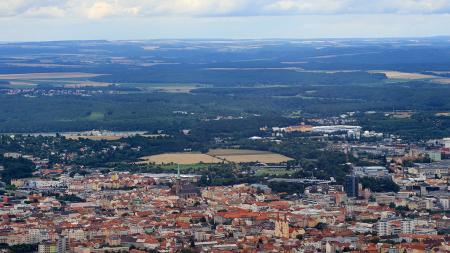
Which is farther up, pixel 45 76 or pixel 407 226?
pixel 407 226

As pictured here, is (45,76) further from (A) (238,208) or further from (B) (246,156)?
(A) (238,208)

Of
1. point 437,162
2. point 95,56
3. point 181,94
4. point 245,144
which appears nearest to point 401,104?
point 181,94

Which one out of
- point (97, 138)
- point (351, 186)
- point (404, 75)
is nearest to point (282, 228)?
point (351, 186)

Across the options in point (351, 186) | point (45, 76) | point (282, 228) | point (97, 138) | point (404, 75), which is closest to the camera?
point (282, 228)

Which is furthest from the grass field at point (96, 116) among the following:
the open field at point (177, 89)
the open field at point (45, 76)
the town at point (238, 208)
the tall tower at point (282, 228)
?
the tall tower at point (282, 228)

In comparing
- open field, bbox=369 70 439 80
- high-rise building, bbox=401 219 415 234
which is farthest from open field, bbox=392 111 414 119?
high-rise building, bbox=401 219 415 234

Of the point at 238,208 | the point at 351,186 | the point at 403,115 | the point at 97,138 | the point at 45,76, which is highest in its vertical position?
the point at 238,208

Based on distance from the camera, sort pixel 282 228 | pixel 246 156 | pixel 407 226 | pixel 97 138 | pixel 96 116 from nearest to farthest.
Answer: pixel 282 228, pixel 407 226, pixel 246 156, pixel 97 138, pixel 96 116
